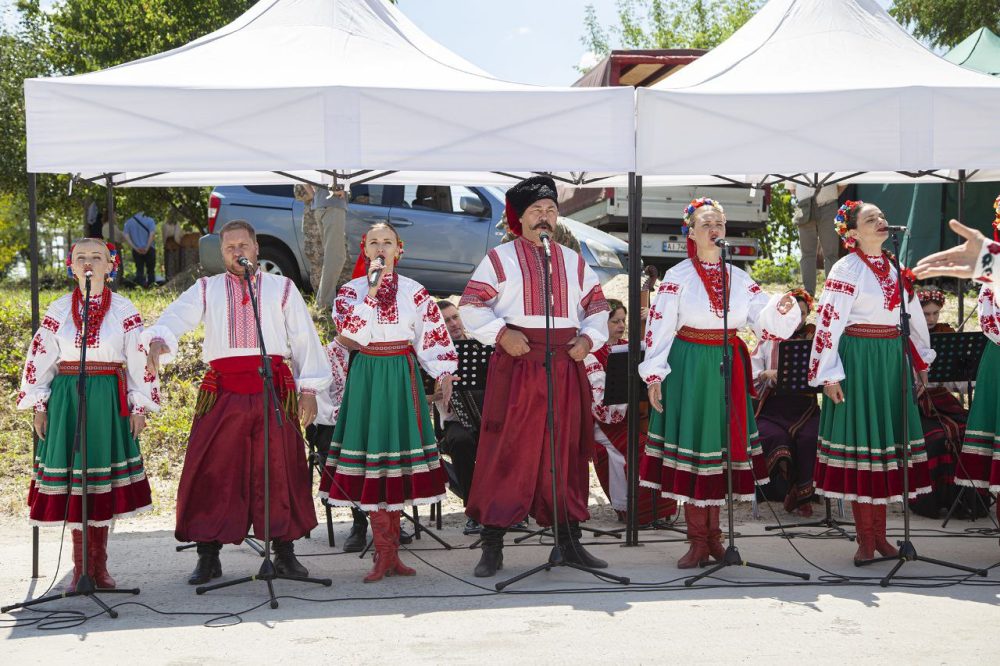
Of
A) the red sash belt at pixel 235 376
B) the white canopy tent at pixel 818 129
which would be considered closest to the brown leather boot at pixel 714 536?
the white canopy tent at pixel 818 129

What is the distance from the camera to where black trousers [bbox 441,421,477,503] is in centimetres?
601

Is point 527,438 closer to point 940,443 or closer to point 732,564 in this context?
point 732,564

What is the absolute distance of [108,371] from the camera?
15.5 ft

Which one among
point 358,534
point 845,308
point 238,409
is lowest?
point 358,534

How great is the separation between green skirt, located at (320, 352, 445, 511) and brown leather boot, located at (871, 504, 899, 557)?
2231mm

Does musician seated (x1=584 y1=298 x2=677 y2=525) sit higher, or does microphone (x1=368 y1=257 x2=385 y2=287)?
microphone (x1=368 y1=257 x2=385 y2=287)

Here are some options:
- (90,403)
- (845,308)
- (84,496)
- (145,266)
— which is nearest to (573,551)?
(845,308)

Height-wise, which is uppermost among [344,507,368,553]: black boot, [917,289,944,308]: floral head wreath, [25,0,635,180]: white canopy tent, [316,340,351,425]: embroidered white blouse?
[25,0,635,180]: white canopy tent

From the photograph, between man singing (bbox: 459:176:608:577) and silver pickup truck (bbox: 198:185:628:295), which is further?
silver pickup truck (bbox: 198:185:628:295)

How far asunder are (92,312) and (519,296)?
6.62 ft

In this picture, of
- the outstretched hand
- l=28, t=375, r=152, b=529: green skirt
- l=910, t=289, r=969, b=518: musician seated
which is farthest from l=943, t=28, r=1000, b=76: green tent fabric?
l=28, t=375, r=152, b=529: green skirt

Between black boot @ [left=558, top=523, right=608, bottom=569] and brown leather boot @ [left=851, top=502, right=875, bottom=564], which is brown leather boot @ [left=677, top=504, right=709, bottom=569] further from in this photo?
brown leather boot @ [left=851, top=502, right=875, bottom=564]

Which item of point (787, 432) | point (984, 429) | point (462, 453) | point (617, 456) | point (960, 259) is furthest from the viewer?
point (787, 432)

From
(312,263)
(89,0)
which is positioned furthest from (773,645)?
(89,0)
